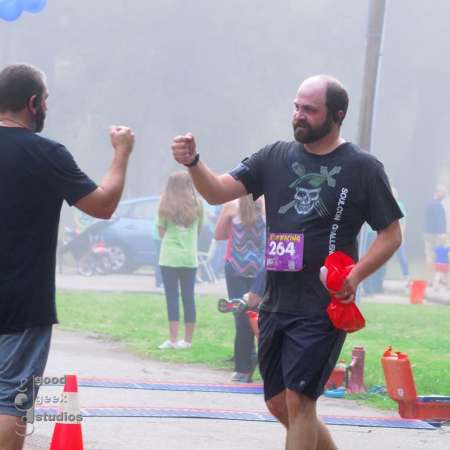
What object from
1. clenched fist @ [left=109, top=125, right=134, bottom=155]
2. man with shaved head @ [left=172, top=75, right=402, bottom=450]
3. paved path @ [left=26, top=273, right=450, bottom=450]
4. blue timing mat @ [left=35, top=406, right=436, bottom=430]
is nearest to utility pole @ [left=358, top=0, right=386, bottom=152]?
paved path @ [left=26, top=273, right=450, bottom=450]

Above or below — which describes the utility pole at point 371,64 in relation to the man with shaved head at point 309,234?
above

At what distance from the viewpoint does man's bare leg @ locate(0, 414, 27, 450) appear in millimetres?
4848

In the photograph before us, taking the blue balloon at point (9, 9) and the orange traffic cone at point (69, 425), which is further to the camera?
the blue balloon at point (9, 9)

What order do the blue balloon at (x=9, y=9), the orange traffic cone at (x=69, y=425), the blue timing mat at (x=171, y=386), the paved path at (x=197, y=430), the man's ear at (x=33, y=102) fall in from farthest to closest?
the blue timing mat at (x=171, y=386), the blue balloon at (x=9, y=9), the paved path at (x=197, y=430), the orange traffic cone at (x=69, y=425), the man's ear at (x=33, y=102)

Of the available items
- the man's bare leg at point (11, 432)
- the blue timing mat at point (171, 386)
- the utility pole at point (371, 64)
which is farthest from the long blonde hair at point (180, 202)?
the man's bare leg at point (11, 432)

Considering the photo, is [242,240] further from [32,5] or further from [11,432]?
[11,432]

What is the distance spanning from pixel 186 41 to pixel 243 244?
2917 centimetres

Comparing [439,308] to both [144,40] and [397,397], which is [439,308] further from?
[144,40]

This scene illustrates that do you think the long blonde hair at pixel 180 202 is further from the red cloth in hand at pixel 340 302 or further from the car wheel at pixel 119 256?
the car wheel at pixel 119 256

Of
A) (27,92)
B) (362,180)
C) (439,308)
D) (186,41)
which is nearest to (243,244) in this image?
(362,180)

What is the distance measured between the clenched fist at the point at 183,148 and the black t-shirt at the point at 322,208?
45cm

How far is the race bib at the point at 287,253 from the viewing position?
550 centimetres

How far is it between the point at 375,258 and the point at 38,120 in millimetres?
1646

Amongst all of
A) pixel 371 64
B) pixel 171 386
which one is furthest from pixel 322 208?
pixel 371 64
